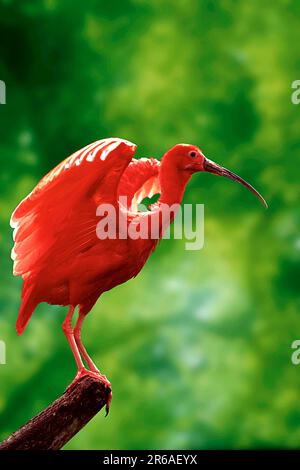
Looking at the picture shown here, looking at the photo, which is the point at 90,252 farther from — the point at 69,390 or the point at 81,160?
the point at 69,390

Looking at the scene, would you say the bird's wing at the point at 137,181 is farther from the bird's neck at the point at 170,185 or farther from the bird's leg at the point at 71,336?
the bird's leg at the point at 71,336

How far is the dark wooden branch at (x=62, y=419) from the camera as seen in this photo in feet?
6.96

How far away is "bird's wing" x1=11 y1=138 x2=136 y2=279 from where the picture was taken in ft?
6.88

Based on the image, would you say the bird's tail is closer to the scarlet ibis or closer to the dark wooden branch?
the scarlet ibis

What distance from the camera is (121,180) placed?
236 cm

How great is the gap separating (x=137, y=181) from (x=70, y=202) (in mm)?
325

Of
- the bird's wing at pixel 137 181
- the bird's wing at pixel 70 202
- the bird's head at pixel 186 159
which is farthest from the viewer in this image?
the bird's wing at pixel 137 181

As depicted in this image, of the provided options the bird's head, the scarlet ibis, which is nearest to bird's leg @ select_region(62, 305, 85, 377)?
the scarlet ibis

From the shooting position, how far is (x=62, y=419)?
2.14 meters

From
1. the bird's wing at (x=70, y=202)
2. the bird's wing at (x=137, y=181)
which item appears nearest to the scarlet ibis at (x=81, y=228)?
the bird's wing at (x=70, y=202)

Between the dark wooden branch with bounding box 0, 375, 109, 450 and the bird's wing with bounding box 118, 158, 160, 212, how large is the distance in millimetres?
572

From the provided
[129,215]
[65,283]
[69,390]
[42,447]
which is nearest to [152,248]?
[129,215]

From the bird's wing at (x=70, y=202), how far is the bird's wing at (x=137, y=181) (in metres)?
0.19

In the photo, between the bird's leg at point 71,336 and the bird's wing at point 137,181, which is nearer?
the bird's leg at point 71,336
